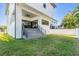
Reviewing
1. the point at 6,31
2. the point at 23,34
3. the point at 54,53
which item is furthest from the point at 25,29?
the point at 54,53

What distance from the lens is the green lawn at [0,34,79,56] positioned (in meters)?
2.70

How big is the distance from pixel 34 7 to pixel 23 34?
0.37 metres

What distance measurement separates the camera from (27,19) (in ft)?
9.04

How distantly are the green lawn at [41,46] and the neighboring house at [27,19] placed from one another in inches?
3.6

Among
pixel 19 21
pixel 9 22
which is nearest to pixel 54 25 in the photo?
pixel 19 21

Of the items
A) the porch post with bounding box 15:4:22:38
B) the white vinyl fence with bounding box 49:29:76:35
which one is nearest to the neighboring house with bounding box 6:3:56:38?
the porch post with bounding box 15:4:22:38

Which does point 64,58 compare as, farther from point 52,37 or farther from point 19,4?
point 19,4

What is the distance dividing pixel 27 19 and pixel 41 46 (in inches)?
15.1

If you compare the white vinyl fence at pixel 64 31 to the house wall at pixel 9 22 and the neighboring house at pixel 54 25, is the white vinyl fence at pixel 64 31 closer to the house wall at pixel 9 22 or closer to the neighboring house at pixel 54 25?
the neighboring house at pixel 54 25

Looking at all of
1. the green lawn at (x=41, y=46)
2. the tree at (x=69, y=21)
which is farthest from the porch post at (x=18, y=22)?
the tree at (x=69, y=21)

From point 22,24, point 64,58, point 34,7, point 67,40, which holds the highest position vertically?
point 34,7

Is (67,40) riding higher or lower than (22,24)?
lower

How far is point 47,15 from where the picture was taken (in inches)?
111

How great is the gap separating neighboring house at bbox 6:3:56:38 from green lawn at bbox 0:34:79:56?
9 centimetres
